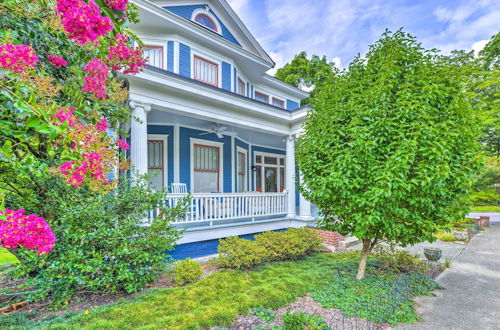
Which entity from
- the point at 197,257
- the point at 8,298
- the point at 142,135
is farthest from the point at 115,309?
the point at 142,135

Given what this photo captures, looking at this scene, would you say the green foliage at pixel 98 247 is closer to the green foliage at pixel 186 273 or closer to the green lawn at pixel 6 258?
the green foliage at pixel 186 273

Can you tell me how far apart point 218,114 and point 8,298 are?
5.15 meters

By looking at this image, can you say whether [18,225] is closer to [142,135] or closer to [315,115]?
[142,135]

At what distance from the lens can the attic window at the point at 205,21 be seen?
8345mm

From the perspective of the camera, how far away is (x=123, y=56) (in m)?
2.85

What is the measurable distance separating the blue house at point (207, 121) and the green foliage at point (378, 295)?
7.76ft

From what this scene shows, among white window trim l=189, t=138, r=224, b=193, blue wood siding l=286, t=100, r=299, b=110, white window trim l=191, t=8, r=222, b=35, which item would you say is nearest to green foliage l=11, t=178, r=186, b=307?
white window trim l=189, t=138, r=224, b=193

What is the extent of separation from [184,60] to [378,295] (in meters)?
7.99

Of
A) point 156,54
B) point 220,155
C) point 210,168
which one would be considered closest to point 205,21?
point 156,54

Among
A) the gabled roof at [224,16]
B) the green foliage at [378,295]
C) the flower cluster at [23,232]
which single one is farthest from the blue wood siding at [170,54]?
the green foliage at [378,295]

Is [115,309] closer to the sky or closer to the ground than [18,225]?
closer to the ground

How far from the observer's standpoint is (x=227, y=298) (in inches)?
134

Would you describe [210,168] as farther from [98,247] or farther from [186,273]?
[98,247]

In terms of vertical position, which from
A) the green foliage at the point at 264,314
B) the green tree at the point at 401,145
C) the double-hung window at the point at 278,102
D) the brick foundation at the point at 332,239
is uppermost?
the double-hung window at the point at 278,102
